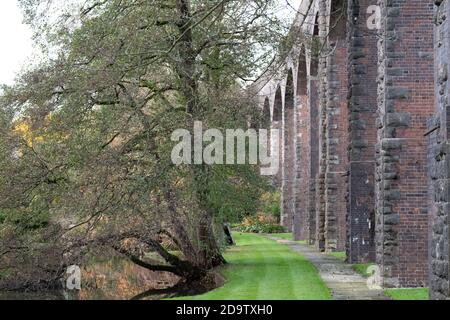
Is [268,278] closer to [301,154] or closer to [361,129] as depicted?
[361,129]

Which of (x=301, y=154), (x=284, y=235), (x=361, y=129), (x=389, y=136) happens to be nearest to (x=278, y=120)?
(x=284, y=235)

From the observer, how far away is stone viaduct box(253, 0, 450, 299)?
1109 cm

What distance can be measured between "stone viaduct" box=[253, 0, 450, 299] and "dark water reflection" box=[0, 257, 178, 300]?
4.82m

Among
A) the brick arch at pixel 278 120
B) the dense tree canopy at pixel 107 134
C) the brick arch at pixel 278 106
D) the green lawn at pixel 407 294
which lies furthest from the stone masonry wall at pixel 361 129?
the brick arch at pixel 278 106

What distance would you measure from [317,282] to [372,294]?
2.15 m

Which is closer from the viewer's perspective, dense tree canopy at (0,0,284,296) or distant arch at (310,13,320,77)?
dense tree canopy at (0,0,284,296)

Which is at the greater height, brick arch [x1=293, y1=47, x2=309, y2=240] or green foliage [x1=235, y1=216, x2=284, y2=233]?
brick arch [x1=293, y1=47, x2=309, y2=240]

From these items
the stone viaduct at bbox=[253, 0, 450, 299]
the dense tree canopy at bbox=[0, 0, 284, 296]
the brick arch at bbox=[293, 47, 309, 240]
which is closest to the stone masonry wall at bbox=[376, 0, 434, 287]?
the stone viaduct at bbox=[253, 0, 450, 299]

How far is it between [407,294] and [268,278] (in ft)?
12.7

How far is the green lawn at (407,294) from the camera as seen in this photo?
46.4 feet

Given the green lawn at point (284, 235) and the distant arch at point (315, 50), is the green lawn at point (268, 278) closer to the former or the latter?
the distant arch at point (315, 50)

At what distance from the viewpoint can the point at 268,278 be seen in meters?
17.9

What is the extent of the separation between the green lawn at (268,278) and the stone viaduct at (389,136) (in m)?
1.50

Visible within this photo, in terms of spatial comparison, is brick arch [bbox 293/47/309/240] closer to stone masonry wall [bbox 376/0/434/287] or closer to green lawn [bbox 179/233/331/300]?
green lawn [bbox 179/233/331/300]
